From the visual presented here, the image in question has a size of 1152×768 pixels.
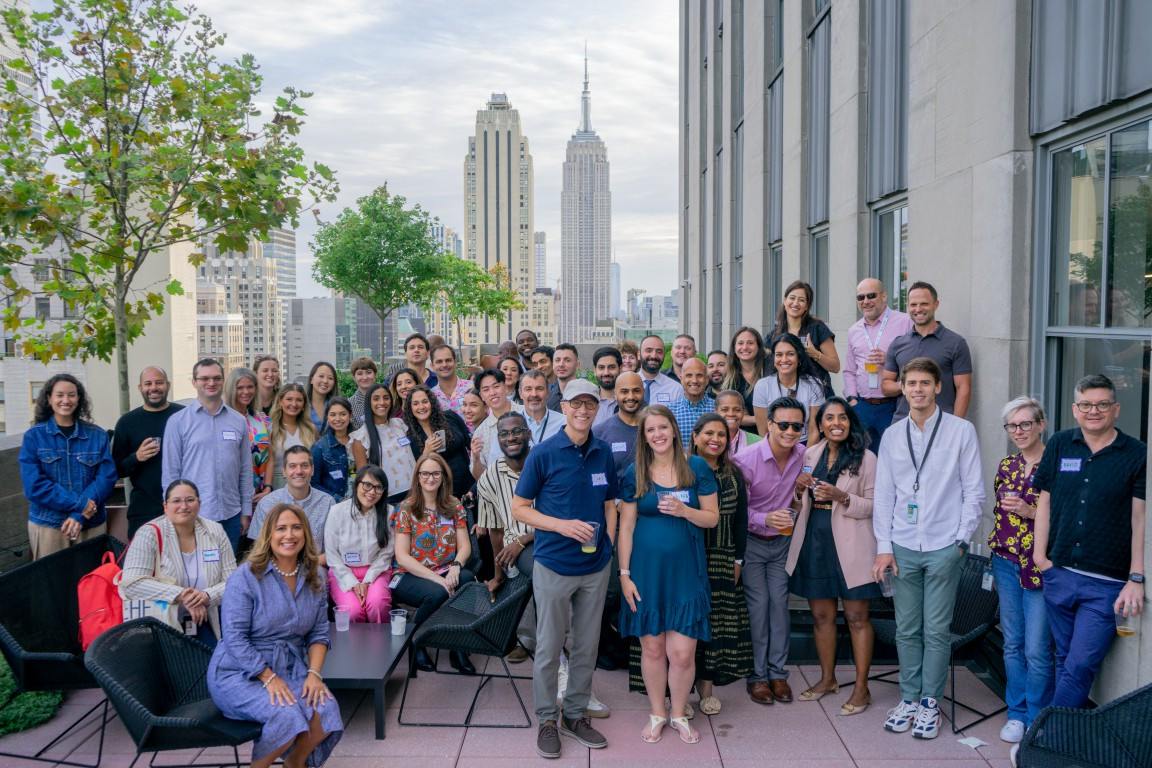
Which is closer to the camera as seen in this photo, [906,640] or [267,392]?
[906,640]

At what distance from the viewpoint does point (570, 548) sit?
16.1ft

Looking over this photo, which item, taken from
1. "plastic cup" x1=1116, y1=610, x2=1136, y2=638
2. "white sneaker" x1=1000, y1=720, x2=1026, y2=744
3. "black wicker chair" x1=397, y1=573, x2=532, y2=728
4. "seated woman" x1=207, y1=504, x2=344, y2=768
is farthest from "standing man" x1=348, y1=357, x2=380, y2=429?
"plastic cup" x1=1116, y1=610, x2=1136, y2=638

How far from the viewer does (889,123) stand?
8.32 meters

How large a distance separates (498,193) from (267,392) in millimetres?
181265

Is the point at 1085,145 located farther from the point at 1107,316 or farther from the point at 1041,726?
the point at 1041,726

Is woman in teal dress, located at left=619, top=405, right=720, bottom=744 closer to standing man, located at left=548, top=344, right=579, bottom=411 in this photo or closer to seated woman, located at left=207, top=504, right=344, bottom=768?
seated woman, located at left=207, top=504, right=344, bottom=768

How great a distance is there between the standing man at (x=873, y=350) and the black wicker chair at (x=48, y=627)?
18.9 feet

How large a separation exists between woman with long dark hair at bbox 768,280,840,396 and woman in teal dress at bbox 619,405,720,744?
2.35 meters

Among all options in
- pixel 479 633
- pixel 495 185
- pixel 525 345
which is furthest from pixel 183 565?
pixel 495 185

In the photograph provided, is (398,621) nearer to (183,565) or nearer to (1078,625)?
(183,565)

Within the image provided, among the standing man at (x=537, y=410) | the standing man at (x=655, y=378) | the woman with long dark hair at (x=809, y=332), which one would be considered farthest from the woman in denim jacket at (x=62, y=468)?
the woman with long dark hair at (x=809, y=332)

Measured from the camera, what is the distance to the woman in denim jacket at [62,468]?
6156 millimetres

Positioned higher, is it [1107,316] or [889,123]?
[889,123]

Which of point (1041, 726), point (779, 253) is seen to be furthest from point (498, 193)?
point (1041, 726)
